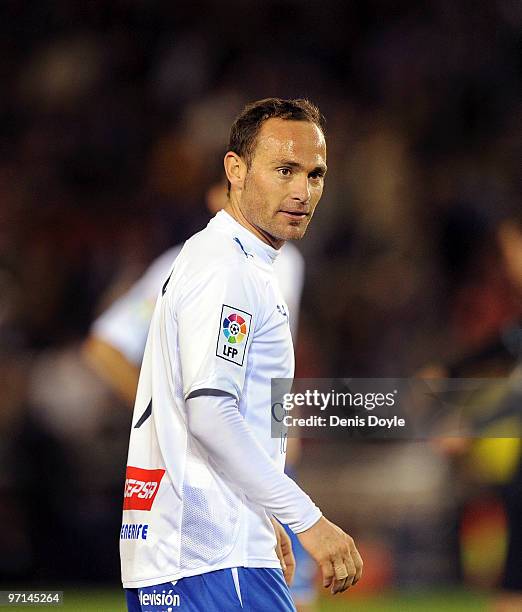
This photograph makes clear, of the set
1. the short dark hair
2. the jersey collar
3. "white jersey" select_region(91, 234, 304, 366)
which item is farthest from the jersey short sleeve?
"white jersey" select_region(91, 234, 304, 366)

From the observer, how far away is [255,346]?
211cm

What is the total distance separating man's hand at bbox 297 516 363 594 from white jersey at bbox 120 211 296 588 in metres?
0.21

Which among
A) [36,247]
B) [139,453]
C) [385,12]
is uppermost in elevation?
[385,12]

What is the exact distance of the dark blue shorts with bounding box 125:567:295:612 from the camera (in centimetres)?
203

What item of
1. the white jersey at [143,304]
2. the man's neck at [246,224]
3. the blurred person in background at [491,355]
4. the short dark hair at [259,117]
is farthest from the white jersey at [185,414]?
the blurred person in background at [491,355]

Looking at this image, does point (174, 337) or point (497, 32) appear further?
point (497, 32)

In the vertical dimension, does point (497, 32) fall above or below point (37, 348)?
above

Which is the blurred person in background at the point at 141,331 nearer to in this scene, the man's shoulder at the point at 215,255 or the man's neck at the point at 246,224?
the man's neck at the point at 246,224

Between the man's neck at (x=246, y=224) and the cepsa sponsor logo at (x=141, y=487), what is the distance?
1.94 feet

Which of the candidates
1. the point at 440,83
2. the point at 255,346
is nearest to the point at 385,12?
the point at 440,83

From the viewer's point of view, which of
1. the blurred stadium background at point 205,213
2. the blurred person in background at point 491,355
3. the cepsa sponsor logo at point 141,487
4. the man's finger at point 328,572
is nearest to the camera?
the man's finger at point 328,572

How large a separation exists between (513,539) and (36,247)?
9.01 feet

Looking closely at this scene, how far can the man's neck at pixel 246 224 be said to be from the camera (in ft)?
7.69

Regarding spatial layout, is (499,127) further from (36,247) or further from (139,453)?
(139,453)
